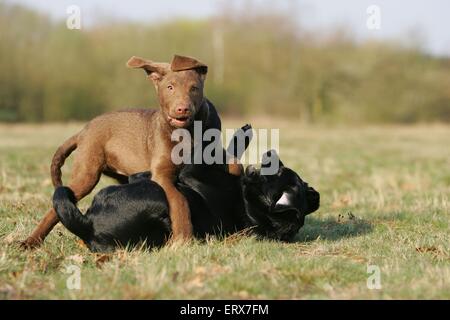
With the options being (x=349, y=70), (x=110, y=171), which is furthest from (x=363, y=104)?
(x=110, y=171)

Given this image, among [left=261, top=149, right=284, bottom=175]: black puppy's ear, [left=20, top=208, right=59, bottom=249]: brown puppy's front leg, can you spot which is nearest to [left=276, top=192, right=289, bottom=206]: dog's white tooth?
[left=261, top=149, right=284, bottom=175]: black puppy's ear

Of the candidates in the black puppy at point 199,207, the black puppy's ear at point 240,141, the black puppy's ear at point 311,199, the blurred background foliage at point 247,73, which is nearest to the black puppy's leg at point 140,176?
the black puppy at point 199,207

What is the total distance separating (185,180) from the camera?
6020 millimetres

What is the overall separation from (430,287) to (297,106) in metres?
36.3

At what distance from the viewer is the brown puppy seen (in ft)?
18.6

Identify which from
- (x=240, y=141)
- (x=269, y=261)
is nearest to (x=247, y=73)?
(x=240, y=141)

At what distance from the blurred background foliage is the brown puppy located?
32.3 metres

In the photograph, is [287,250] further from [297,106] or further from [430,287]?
[297,106]

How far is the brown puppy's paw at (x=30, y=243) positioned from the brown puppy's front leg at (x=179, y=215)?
1.20m

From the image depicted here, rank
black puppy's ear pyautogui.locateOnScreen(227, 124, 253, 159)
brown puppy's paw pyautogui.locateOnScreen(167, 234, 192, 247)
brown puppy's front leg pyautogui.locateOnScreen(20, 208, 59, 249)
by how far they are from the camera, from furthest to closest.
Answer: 1. black puppy's ear pyautogui.locateOnScreen(227, 124, 253, 159)
2. brown puppy's front leg pyautogui.locateOnScreen(20, 208, 59, 249)
3. brown puppy's paw pyautogui.locateOnScreen(167, 234, 192, 247)

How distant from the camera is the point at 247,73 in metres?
42.1

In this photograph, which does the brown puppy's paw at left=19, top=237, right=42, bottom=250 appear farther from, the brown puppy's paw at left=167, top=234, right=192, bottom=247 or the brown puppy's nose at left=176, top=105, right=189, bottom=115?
the brown puppy's nose at left=176, top=105, right=189, bottom=115

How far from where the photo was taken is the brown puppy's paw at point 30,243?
5.63 m

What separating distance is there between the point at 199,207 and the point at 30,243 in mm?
1481
